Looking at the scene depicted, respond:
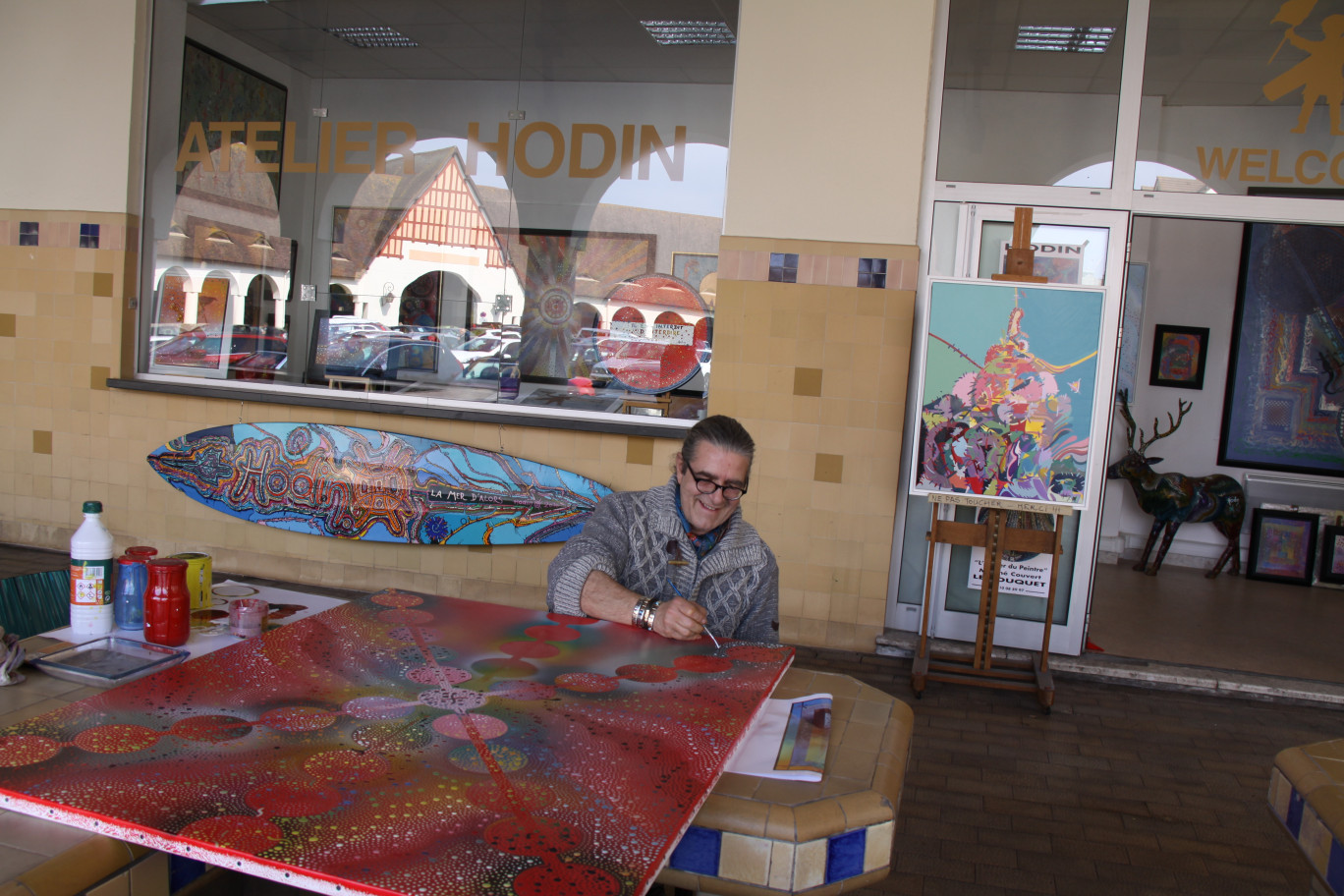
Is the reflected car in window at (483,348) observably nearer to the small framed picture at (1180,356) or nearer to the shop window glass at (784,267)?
the shop window glass at (784,267)

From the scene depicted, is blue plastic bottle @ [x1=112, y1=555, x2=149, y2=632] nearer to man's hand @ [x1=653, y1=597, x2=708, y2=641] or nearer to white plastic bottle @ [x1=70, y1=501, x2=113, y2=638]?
white plastic bottle @ [x1=70, y1=501, x2=113, y2=638]

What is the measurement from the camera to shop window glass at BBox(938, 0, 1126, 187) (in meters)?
4.24

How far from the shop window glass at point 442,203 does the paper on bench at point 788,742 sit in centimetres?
299

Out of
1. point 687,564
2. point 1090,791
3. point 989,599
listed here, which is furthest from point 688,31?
point 1090,791

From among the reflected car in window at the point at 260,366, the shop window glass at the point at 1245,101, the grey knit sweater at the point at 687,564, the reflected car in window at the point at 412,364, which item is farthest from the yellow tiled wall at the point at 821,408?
the reflected car in window at the point at 260,366

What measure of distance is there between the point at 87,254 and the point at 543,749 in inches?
206

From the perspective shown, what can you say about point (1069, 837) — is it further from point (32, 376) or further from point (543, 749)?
point (32, 376)

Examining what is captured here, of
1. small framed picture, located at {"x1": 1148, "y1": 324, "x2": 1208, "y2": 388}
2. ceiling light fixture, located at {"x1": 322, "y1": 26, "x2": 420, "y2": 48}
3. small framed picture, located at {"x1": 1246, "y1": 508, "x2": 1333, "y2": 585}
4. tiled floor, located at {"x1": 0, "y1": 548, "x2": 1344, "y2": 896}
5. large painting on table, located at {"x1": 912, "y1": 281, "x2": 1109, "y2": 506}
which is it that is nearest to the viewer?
tiled floor, located at {"x1": 0, "y1": 548, "x2": 1344, "y2": 896}

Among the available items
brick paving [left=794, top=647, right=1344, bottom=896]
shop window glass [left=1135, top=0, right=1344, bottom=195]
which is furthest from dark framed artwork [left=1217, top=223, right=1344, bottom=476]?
brick paving [left=794, top=647, right=1344, bottom=896]

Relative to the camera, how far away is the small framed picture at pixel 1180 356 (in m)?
7.16

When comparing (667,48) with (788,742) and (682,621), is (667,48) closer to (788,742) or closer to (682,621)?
(682,621)

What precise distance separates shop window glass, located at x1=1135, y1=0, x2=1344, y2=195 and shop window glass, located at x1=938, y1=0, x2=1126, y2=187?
193 millimetres

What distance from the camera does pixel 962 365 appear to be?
3955mm

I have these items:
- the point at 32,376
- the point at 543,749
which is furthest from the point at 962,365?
the point at 32,376
